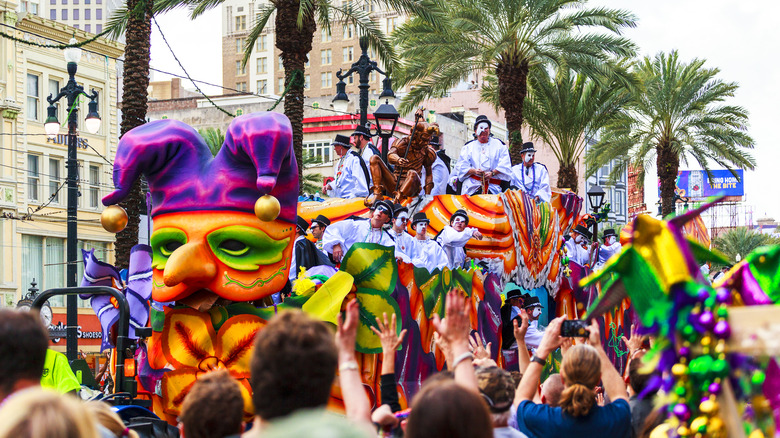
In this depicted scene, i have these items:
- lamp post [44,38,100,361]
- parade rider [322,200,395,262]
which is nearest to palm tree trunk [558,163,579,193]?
lamp post [44,38,100,361]

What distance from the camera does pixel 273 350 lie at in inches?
109

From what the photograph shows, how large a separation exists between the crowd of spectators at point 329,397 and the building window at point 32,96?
3365 cm

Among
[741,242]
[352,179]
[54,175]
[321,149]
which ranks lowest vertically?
[741,242]

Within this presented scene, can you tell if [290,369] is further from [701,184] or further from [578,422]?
[701,184]

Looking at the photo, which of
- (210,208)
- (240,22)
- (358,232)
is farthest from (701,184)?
(210,208)

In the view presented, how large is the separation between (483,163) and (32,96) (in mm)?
26391

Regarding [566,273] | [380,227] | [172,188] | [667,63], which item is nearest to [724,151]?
[667,63]

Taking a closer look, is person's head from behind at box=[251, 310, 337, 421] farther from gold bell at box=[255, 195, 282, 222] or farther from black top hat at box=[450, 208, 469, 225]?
black top hat at box=[450, 208, 469, 225]

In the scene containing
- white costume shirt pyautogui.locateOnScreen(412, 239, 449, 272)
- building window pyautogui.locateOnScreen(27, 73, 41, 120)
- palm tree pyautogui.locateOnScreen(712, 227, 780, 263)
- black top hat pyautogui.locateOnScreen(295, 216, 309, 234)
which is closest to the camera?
black top hat pyautogui.locateOnScreen(295, 216, 309, 234)

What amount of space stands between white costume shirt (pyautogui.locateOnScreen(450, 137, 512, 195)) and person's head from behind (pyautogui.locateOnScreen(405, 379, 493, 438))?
1091 centimetres

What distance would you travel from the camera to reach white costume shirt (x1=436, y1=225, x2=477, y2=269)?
1153cm

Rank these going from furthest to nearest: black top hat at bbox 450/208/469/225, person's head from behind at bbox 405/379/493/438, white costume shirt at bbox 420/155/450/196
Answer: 1. white costume shirt at bbox 420/155/450/196
2. black top hat at bbox 450/208/469/225
3. person's head from behind at bbox 405/379/493/438

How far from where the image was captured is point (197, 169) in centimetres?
674

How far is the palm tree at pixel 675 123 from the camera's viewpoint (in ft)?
87.2
